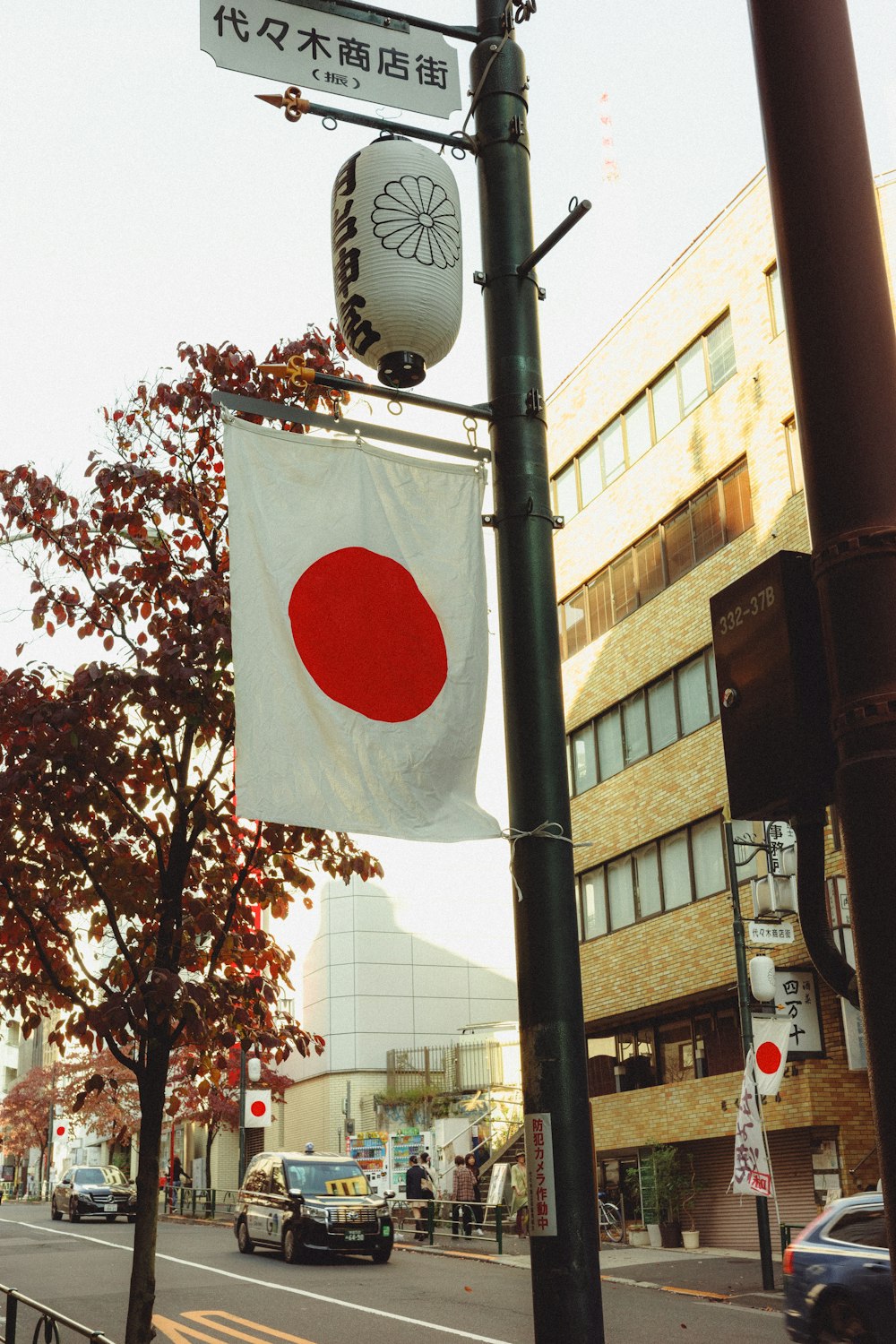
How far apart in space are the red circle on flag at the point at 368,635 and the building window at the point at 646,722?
2214cm

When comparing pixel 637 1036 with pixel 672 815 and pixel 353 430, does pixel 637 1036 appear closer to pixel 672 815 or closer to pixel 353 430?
pixel 672 815

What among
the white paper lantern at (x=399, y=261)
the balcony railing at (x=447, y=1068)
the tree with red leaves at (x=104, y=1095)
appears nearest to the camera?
the white paper lantern at (x=399, y=261)

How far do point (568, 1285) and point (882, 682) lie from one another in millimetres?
2211

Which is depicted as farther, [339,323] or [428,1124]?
[428,1124]

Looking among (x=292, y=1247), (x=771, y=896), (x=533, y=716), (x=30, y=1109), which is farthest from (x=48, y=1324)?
(x=30, y=1109)

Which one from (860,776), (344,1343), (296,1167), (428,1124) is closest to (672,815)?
(296,1167)

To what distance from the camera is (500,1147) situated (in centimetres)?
3475

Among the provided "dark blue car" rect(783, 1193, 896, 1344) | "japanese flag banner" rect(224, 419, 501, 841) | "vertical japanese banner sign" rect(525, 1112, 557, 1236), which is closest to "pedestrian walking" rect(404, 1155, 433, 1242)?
"dark blue car" rect(783, 1193, 896, 1344)

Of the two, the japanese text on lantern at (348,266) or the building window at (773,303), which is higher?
the building window at (773,303)

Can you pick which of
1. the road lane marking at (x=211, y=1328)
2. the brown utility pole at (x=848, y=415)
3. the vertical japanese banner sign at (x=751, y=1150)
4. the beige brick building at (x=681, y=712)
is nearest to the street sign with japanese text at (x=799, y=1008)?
the beige brick building at (x=681, y=712)

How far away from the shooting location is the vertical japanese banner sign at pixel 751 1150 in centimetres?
1850

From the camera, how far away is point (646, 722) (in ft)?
99.7

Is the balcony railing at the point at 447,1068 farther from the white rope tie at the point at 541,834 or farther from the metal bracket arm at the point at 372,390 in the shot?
the white rope tie at the point at 541,834

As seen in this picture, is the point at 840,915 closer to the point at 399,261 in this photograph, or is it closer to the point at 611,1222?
the point at 611,1222
